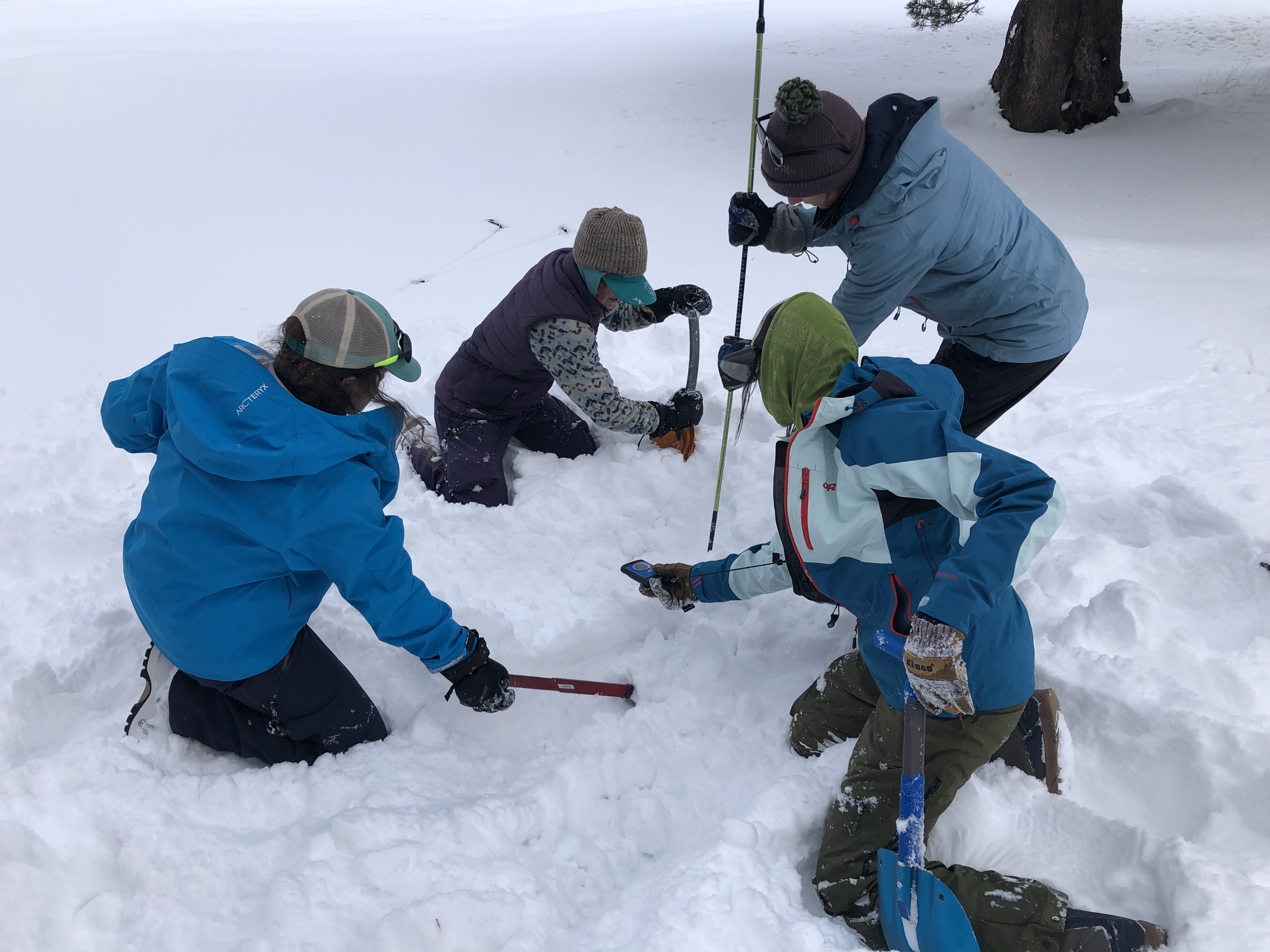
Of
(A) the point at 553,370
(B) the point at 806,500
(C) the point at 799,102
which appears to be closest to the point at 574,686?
(B) the point at 806,500

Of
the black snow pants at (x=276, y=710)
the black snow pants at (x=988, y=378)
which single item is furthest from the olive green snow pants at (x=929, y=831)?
the black snow pants at (x=276, y=710)

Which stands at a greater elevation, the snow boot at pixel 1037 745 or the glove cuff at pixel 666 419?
the glove cuff at pixel 666 419

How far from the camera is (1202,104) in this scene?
7.70 metres

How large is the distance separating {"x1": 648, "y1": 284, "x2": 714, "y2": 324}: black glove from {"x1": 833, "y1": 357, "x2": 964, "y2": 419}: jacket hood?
1777 mm

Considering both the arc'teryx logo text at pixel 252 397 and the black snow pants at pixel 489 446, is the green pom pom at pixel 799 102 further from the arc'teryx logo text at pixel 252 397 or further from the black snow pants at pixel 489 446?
the black snow pants at pixel 489 446

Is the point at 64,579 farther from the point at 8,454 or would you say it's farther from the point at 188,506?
the point at 188,506

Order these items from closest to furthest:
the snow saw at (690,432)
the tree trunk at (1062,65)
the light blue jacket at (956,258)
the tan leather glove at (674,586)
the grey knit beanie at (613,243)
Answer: the light blue jacket at (956,258) → the tan leather glove at (674,586) → the grey knit beanie at (613,243) → the snow saw at (690,432) → the tree trunk at (1062,65)

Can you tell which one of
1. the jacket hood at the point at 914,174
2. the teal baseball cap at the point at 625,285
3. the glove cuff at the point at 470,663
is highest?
the jacket hood at the point at 914,174

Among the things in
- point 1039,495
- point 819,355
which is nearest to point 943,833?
point 1039,495

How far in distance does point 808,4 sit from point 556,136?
16214 mm

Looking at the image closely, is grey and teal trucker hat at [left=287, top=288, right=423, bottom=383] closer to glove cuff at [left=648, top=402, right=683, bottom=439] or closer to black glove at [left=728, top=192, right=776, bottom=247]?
black glove at [left=728, top=192, right=776, bottom=247]

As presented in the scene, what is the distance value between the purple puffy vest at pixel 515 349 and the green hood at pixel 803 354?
1.37 metres

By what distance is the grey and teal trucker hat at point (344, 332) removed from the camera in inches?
78.0

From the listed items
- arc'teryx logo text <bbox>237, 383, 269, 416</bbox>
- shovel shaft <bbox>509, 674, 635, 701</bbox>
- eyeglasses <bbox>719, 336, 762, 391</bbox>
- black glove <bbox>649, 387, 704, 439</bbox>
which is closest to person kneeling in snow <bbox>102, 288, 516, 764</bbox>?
arc'teryx logo text <bbox>237, 383, 269, 416</bbox>
